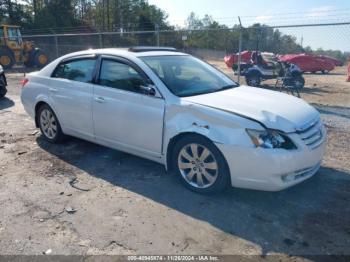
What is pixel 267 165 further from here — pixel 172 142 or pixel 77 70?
pixel 77 70

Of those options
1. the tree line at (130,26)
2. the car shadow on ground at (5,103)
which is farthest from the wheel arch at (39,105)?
the tree line at (130,26)

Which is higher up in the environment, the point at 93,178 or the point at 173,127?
the point at 173,127

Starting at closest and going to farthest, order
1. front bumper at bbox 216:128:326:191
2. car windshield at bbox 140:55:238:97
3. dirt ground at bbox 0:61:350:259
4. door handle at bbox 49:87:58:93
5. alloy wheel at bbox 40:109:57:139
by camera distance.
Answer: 1. dirt ground at bbox 0:61:350:259
2. front bumper at bbox 216:128:326:191
3. car windshield at bbox 140:55:238:97
4. door handle at bbox 49:87:58:93
5. alloy wheel at bbox 40:109:57:139

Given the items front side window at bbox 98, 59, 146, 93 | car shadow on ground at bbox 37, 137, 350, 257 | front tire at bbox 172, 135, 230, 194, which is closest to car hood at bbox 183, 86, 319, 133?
front tire at bbox 172, 135, 230, 194

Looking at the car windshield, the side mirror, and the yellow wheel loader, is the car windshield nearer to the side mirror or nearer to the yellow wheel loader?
the side mirror

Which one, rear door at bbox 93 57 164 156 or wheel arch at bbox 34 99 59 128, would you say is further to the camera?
wheel arch at bbox 34 99 59 128

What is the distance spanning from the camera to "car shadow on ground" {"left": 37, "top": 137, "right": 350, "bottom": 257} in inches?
127

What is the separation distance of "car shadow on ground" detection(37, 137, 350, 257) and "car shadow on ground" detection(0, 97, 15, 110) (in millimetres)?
5336

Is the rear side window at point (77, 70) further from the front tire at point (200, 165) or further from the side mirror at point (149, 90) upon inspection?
the front tire at point (200, 165)

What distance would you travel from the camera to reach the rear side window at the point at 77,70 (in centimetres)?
512

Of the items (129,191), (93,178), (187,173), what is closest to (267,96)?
(187,173)

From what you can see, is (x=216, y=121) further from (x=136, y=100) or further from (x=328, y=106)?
(x=328, y=106)

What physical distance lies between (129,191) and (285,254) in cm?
198

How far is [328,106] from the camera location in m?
9.37
